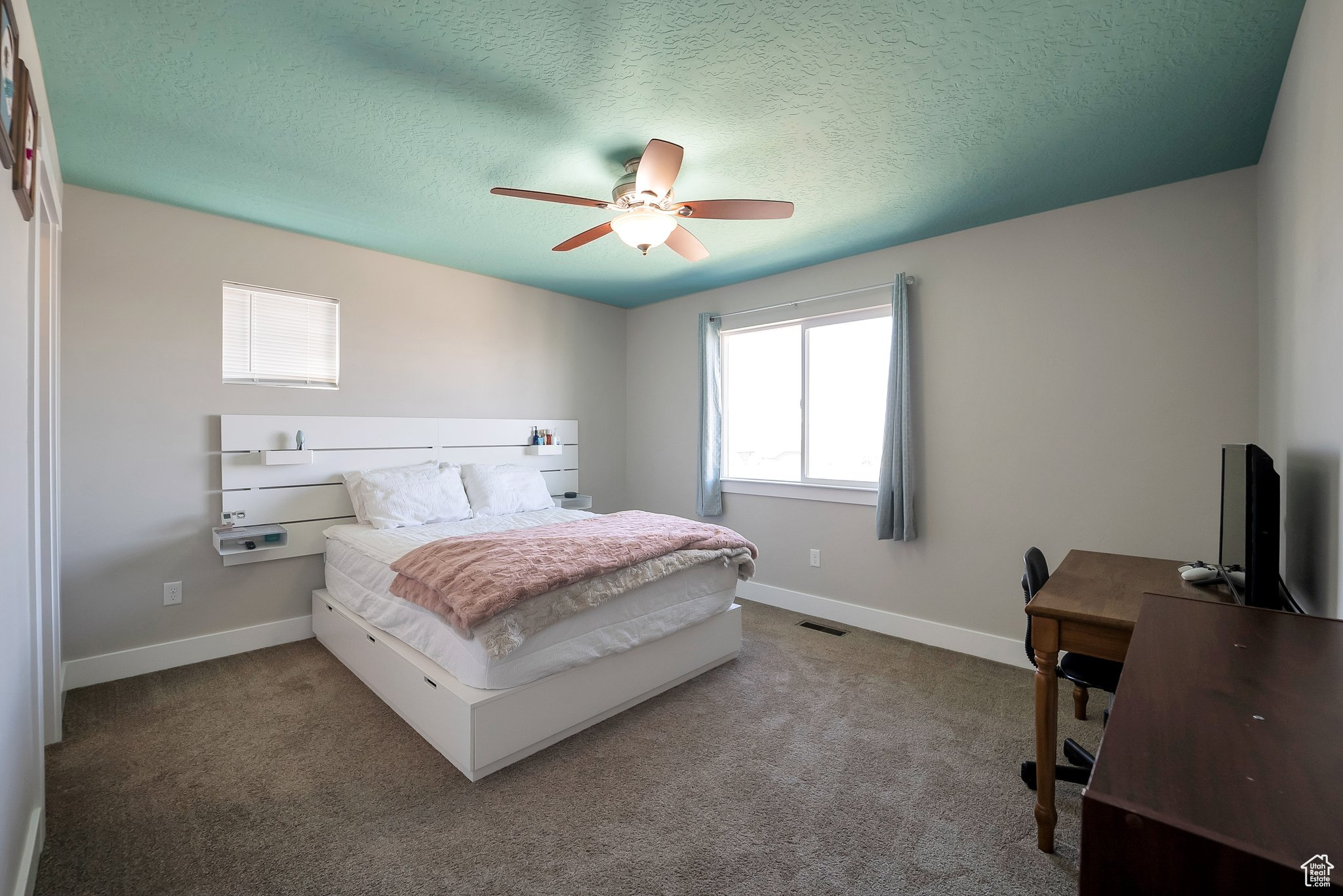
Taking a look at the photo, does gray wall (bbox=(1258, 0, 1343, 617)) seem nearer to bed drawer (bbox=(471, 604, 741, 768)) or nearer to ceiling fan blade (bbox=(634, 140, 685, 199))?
ceiling fan blade (bbox=(634, 140, 685, 199))

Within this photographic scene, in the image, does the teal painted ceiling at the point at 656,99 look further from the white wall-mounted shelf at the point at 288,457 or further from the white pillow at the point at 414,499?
the white pillow at the point at 414,499

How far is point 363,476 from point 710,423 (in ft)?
7.80

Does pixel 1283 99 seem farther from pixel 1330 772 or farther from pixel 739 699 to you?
pixel 739 699

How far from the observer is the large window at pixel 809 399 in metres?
3.78

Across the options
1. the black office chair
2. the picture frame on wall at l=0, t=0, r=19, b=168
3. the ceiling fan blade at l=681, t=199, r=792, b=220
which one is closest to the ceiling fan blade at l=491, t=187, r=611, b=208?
the ceiling fan blade at l=681, t=199, r=792, b=220

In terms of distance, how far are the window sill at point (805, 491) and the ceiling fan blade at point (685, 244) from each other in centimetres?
187

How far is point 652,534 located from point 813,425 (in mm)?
1771

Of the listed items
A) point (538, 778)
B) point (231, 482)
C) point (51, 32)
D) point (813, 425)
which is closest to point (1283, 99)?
point (813, 425)

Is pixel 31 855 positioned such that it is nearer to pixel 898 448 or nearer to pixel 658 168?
pixel 658 168

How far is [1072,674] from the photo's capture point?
6.39ft

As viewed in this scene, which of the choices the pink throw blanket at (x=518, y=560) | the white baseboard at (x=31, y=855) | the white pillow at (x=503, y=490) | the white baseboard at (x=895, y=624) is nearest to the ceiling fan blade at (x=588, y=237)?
the pink throw blanket at (x=518, y=560)

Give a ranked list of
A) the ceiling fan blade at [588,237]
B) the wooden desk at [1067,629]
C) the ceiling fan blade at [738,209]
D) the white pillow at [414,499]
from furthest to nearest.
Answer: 1. the white pillow at [414,499]
2. the ceiling fan blade at [588,237]
3. the ceiling fan blade at [738,209]
4. the wooden desk at [1067,629]

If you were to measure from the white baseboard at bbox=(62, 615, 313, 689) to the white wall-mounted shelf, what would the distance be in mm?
943

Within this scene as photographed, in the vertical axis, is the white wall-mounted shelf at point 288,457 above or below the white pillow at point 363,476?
above
